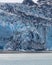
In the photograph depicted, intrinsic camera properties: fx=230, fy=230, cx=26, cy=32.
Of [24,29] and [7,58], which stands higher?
[24,29]

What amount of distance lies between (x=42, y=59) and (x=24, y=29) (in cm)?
A: 51

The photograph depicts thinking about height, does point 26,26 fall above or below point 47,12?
below

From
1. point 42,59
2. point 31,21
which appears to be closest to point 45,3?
point 31,21

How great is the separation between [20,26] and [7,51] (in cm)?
41

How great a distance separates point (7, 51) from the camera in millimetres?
3316

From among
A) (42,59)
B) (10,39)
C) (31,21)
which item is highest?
(31,21)

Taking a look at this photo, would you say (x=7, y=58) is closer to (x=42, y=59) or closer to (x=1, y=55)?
(x=1, y=55)

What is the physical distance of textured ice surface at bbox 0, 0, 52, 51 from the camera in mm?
3342

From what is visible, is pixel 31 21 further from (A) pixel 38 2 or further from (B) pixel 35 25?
(A) pixel 38 2

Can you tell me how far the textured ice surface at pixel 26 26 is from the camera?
3342 mm

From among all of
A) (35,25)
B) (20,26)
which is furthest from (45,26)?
(20,26)

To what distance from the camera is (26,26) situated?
133 inches

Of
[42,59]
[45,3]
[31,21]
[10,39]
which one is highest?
[45,3]

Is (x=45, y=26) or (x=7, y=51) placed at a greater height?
(x=45, y=26)
